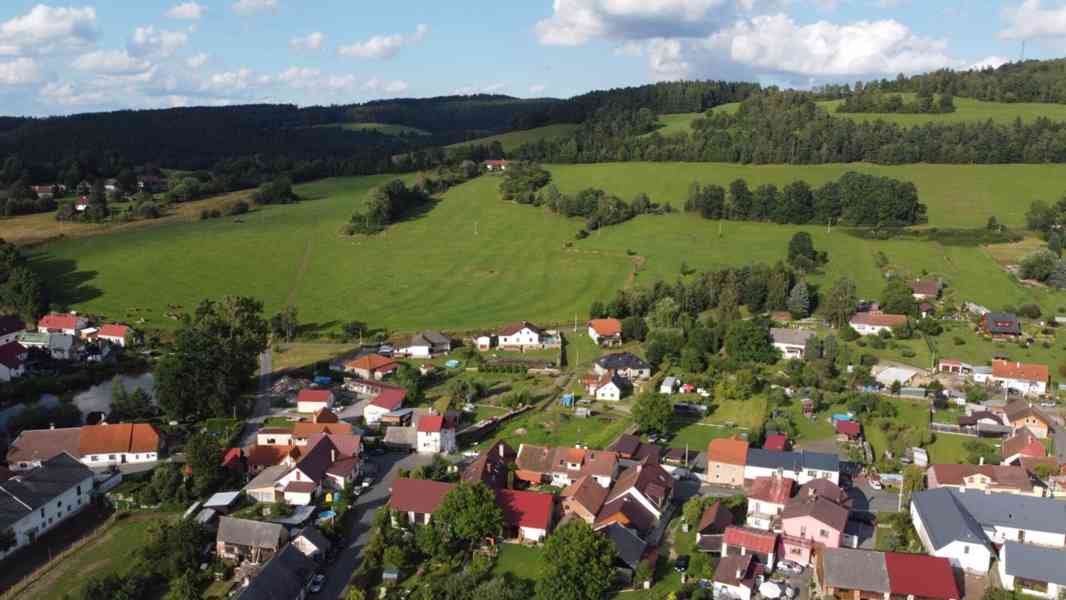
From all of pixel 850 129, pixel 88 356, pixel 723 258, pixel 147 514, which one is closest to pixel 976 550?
pixel 147 514

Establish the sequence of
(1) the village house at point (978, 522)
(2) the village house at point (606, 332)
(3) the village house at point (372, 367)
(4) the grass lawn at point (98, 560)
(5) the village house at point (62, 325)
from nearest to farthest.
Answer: (4) the grass lawn at point (98, 560) → (1) the village house at point (978, 522) → (3) the village house at point (372, 367) → (2) the village house at point (606, 332) → (5) the village house at point (62, 325)

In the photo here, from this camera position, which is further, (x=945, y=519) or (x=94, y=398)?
(x=94, y=398)

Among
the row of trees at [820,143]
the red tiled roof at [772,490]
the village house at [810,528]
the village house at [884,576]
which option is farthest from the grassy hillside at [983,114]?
the village house at [884,576]

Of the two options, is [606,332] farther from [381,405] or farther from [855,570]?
[855,570]

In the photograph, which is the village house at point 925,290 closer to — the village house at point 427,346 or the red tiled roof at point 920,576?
the village house at point 427,346

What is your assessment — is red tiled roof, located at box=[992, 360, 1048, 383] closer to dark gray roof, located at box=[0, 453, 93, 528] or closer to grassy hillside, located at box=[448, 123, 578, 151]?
dark gray roof, located at box=[0, 453, 93, 528]

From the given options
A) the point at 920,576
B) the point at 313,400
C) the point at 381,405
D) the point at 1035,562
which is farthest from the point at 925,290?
the point at 313,400
